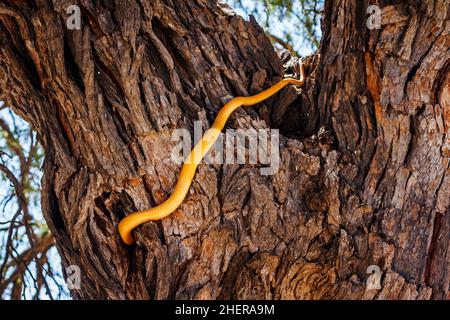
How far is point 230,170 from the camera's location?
321 centimetres

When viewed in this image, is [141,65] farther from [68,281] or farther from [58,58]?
[68,281]

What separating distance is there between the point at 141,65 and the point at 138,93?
6.2 inches

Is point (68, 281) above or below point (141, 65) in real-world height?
below

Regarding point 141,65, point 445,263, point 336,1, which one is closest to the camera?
point 445,263

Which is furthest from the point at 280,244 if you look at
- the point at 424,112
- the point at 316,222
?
the point at 424,112

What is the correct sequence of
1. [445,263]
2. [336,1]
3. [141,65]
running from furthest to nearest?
[336,1] < [141,65] < [445,263]

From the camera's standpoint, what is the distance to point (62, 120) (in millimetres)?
3275

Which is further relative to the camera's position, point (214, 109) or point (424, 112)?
point (214, 109)

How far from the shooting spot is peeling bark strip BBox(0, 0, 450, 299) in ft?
10.1

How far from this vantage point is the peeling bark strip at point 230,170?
10.1 ft

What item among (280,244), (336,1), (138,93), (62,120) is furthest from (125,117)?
(336,1)

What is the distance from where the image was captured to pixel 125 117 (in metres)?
3.19

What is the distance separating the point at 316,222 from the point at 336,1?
1205 millimetres

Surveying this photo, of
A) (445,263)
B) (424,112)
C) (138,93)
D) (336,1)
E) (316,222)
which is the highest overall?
(336,1)
